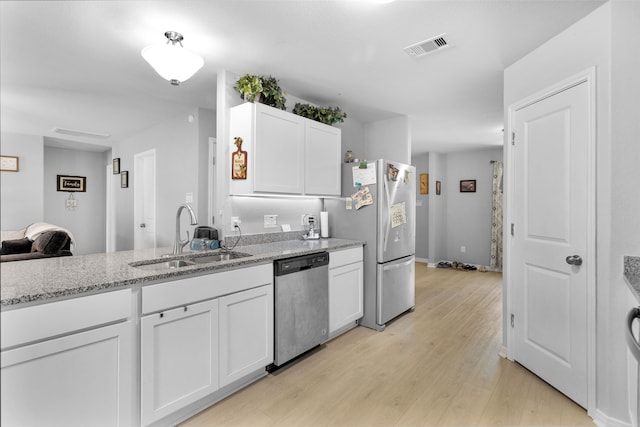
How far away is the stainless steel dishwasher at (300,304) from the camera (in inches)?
89.1

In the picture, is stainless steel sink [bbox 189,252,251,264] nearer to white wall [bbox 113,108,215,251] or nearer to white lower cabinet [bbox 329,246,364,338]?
white wall [bbox 113,108,215,251]

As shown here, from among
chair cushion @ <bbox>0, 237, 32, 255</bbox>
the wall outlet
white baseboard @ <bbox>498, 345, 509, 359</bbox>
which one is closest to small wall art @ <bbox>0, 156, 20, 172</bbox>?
chair cushion @ <bbox>0, 237, 32, 255</bbox>

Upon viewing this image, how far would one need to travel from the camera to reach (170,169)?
8.50ft

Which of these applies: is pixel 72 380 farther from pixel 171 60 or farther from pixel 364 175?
pixel 364 175

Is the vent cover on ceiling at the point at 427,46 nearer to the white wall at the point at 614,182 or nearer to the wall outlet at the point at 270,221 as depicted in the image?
the white wall at the point at 614,182

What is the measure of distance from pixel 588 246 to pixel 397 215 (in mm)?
1662

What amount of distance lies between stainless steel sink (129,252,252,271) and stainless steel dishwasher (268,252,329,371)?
0.35 m

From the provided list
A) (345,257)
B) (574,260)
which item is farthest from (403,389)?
(574,260)

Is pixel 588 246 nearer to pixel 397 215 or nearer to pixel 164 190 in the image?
pixel 397 215

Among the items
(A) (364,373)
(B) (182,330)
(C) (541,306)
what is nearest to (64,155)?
(B) (182,330)

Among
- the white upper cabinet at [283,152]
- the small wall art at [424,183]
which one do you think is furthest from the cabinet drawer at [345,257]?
the small wall art at [424,183]

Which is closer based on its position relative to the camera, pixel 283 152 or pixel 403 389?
pixel 403 389

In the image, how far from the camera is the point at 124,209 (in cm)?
162

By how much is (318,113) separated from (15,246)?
2588 millimetres
